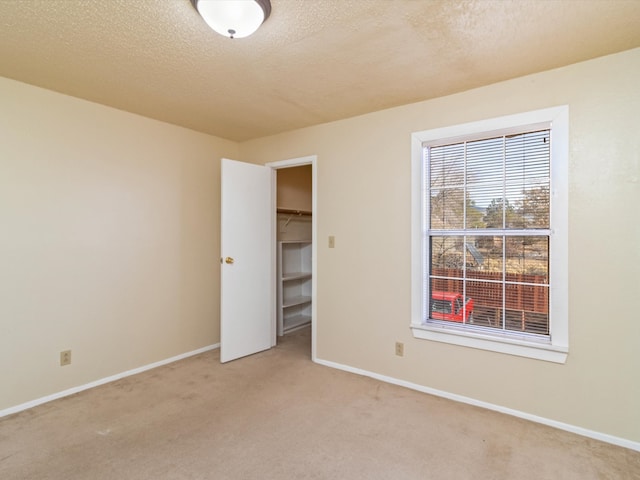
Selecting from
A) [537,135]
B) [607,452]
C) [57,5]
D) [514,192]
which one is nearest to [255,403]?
[607,452]

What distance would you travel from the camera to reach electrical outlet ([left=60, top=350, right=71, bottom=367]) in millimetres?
2711

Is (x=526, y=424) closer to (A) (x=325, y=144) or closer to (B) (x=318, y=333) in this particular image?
(B) (x=318, y=333)

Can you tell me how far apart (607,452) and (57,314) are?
12.7 feet

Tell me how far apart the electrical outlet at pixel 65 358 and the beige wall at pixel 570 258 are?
210cm

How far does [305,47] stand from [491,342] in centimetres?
235

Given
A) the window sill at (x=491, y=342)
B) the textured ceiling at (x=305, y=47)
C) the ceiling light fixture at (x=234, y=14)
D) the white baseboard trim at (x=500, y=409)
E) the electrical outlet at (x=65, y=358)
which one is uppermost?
the textured ceiling at (x=305, y=47)

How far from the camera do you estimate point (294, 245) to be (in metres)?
5.11

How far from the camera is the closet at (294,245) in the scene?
4.61m

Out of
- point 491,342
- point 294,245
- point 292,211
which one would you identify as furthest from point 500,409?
point 294,245

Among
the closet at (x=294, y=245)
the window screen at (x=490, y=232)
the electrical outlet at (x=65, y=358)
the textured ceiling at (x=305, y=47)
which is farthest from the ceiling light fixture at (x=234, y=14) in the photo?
the closet at (x=294, y=245)

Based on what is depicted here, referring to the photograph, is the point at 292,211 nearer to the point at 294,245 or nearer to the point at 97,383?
the point at 294,245

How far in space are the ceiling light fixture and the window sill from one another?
2.38 m

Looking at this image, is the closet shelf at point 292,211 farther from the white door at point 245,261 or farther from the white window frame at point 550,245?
the white window frame at point 550,245

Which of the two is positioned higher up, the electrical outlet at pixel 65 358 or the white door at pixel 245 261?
the white door at pixel 245 261
